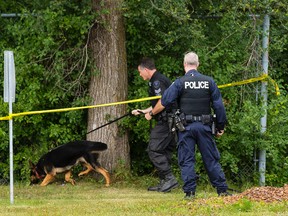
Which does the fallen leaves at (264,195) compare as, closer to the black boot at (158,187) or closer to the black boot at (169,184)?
the black boot at (169,184)

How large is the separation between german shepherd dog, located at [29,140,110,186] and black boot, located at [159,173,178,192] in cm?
123

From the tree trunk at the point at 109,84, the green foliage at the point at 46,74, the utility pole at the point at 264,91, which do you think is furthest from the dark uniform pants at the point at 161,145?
the utility pole at the point at 264,91

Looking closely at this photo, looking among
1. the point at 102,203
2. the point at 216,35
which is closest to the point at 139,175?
the point at 216,35

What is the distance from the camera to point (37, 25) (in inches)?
548

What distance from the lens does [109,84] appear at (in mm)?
14148

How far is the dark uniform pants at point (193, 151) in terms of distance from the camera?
10.6 meters

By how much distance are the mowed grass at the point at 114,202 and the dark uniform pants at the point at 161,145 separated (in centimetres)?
46

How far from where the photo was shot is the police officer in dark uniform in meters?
12.6

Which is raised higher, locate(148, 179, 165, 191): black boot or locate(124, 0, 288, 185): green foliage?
locate(124, 0, 288, 185): green foliage

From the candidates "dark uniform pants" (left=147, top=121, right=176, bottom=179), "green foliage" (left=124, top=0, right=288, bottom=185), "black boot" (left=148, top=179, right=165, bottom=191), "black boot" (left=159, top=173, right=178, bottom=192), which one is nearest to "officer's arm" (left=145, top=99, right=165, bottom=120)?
"dark uniform pants" (left=147, top=121, right=176, bottom=179)

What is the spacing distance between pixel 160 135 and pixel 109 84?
74.0 inches

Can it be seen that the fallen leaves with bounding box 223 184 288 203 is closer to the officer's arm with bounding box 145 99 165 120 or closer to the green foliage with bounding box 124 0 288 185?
the officer's arm with bounding box 145 99 165 120

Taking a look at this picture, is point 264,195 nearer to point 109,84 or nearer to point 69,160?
point 69,160

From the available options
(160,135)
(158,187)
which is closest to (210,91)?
(160,135)
